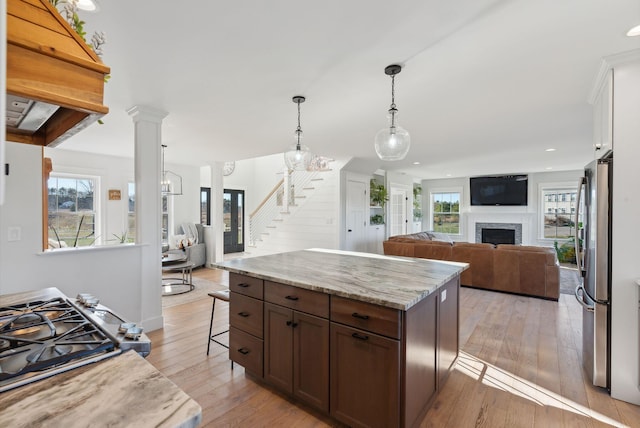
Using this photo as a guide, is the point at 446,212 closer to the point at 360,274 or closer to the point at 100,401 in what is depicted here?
the point at 360,274

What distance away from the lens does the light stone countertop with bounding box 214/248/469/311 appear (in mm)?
1752

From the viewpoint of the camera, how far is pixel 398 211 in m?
9.05

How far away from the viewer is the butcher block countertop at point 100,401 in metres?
0.69

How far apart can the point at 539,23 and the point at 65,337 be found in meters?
2.77

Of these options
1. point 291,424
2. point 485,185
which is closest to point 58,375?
point 291,424

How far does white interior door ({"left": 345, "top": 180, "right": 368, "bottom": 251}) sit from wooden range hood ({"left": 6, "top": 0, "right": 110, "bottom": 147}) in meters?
5.95

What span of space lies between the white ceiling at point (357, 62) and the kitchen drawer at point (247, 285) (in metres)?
1.61

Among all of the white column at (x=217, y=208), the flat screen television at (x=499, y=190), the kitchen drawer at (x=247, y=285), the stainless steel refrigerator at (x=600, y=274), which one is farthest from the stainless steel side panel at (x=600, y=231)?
the flat screen television at (x=499, y=190)

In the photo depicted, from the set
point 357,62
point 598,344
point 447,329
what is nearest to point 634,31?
point 357,62

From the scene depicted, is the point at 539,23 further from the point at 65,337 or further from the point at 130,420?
the point at 65,337

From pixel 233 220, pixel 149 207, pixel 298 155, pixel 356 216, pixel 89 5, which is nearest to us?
pixel 89 5

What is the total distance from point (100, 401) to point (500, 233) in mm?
10285

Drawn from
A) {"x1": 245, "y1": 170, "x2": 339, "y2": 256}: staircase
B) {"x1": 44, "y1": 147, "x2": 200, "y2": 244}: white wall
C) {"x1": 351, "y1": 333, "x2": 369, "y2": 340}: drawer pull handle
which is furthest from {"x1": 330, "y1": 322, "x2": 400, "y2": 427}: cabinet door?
{"x1": 44, "y1": 147, "x2": 200, "y2": 244}: white wall

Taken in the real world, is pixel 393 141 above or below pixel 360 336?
above
